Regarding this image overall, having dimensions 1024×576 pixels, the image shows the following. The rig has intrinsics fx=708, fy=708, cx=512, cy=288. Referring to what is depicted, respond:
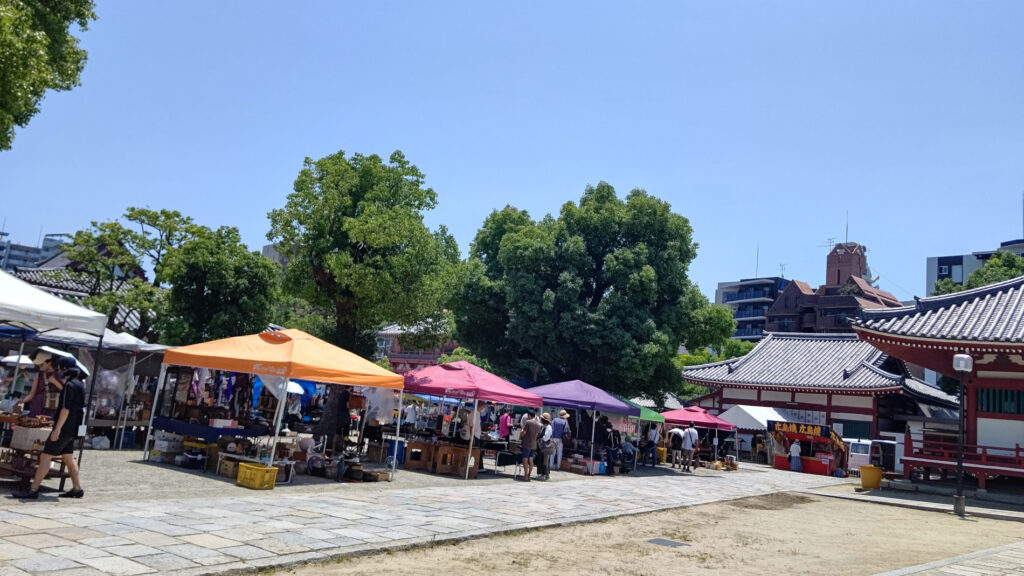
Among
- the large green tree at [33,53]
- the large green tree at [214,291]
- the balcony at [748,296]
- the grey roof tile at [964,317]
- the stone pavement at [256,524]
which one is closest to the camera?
the stone pavement at [256,524]

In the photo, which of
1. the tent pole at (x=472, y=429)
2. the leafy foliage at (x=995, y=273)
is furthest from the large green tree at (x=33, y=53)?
the leafy foliage at (x=995, y=273)

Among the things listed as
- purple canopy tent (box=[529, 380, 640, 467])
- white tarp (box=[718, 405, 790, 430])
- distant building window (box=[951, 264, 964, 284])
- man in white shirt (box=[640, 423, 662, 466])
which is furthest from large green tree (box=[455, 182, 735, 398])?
distant building window (box=[951, 264, 964, 284])

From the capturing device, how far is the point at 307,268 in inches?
693

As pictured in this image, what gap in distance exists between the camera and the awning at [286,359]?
1132 centimetres

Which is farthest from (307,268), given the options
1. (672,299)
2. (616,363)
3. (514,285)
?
(672,299)

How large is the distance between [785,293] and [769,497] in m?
61.8

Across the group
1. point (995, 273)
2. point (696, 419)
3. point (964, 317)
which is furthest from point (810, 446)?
point (995, 273)

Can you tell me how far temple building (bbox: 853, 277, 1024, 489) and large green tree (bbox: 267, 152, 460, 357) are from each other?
38.2 ft

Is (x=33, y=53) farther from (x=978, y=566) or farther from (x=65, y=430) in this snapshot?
(x=978, y=566)

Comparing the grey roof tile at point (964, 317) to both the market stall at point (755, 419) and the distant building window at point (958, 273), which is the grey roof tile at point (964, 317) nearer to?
the market stall at point (755, 419)

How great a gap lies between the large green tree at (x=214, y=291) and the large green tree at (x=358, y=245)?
10.1ft

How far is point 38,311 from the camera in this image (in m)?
8.79

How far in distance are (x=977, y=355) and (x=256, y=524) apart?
59.7ft

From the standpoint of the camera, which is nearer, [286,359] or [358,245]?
[286,359]
